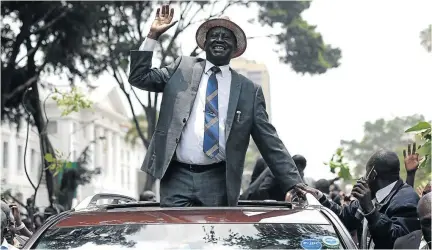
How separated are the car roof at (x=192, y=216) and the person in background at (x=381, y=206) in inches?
35.4

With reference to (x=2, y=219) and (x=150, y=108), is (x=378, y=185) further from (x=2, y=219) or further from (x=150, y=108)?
(x=150, y=108)

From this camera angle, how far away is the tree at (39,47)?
60.5ft

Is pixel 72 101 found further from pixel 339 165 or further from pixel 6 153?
pixel 6 153

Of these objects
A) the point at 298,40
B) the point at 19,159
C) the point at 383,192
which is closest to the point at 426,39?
the point at 383,192

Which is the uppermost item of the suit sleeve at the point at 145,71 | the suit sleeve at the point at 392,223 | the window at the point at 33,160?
the suit sleeve at the point at 145,71

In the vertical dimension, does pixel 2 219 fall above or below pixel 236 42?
below

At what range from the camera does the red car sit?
12.2ft

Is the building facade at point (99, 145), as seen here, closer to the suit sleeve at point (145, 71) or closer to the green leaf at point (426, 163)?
the green leaf at point (426, 163)

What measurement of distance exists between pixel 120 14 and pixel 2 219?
16.0 m

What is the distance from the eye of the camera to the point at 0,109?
1781 centimetres

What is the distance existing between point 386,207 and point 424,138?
0.90 meters

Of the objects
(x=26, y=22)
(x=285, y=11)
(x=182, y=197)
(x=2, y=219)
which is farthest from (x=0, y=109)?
(x=182, y=197)

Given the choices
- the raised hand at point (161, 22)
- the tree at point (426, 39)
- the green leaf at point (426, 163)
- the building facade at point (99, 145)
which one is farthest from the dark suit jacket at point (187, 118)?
the building facade at point (99, 145)

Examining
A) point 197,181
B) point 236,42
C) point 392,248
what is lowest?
point 392,248
